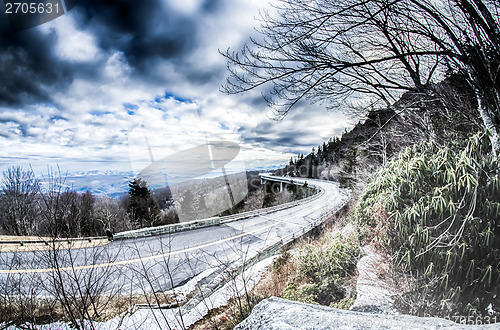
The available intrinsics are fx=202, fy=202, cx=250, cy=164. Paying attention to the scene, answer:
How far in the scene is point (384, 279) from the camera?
315 cm

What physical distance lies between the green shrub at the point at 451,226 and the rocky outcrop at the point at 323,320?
1174mm

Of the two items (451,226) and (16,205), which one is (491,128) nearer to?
(451,226)

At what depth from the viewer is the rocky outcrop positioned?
5.08ft

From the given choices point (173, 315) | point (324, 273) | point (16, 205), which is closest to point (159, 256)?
point (173, 315)

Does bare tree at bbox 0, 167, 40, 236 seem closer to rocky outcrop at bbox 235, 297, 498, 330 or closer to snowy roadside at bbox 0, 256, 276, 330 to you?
snowy roadside at bbox 0, 256, 276, 330

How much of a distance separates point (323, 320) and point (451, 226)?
6.90 feet

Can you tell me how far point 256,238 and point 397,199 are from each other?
880 cm

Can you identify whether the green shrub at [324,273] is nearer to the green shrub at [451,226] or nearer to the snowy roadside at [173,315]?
the snowy roadside at [173,315]

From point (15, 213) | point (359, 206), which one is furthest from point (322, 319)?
point (15, 213)

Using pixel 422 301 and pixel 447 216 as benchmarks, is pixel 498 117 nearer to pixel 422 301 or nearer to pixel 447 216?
pixel 447 216

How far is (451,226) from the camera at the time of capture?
250cm

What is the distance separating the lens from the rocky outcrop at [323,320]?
5.08ft

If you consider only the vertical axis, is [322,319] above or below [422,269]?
above

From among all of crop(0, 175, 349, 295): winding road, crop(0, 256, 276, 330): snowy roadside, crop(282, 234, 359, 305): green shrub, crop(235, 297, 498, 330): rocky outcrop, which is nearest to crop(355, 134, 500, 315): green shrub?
crop(235, 297, 498, 330): rocky outcrop
